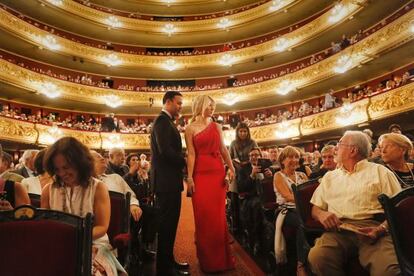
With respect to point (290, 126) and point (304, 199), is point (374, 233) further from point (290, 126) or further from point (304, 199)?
point (290, 126)

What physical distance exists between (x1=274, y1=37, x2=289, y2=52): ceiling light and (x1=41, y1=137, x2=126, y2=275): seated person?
17083 millimetres

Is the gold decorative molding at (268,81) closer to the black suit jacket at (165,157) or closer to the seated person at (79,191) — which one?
the black suit jacket at (165,157)

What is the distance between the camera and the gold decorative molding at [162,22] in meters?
17.3

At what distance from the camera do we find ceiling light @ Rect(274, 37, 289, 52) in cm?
1728

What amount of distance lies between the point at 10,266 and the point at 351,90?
16.1 metres

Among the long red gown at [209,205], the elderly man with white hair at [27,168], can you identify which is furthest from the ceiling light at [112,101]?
the long red gown at [209,205]

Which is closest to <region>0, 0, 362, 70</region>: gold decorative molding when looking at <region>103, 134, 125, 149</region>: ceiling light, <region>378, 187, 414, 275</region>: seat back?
<region>103, 134, 125, 149</region>: ceiling light

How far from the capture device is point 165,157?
110 inches

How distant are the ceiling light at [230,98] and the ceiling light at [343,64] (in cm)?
589

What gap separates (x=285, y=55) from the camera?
1803 cm

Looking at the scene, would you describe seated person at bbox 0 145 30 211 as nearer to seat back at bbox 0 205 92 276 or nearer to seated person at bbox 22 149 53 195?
seat back at bbox 0 205 92 276

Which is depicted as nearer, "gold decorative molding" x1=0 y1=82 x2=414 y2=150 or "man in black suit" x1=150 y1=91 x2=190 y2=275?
"man in black suit" x1=150 y1=91 x2=190 y2=275

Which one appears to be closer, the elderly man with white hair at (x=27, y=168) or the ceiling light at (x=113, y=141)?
the elderly man with white hair at (x=27, y=168)

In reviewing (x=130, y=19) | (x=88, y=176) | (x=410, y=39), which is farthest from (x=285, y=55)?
(x=88, y=176)
